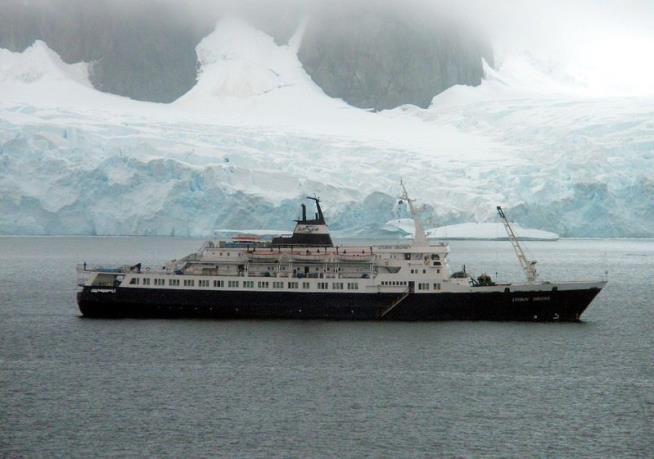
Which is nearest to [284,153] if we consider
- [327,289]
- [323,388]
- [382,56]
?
[382,56]

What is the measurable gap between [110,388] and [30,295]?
33167 mm

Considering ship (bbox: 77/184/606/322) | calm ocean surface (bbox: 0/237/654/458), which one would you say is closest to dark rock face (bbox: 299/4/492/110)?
calm ocean surface (bbox: 0/237/654/458)

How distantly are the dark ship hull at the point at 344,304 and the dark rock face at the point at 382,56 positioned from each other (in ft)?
428

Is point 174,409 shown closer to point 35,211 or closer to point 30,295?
point 30,295

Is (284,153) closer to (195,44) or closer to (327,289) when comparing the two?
(195,44)

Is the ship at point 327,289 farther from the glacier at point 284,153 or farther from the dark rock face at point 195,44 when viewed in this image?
the dark rock face at point 195,44

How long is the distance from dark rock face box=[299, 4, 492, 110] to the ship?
12944 centimetres

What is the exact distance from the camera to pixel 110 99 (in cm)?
17525

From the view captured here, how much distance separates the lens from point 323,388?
3959cm

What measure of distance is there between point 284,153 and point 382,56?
46478 millimetres

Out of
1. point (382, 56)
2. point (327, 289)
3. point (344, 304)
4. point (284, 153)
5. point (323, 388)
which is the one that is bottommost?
point (323, 388)

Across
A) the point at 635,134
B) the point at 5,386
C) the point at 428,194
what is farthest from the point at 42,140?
the point at 5,386

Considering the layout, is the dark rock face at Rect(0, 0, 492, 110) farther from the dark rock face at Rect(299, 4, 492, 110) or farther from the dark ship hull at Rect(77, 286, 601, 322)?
the dark ship hull at Rect(77, 286, 601, 322)

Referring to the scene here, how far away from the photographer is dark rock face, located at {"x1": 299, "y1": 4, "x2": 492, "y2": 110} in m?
182
